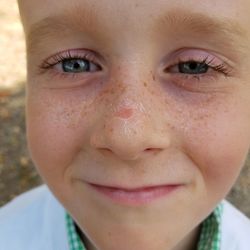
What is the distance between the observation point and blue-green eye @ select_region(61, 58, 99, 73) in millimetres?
810

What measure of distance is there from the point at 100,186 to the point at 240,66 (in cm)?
28

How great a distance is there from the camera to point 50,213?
1.18m

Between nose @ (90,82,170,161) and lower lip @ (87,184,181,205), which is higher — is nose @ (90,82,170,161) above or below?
above

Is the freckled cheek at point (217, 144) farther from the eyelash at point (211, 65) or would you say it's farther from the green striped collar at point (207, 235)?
the green striped collar at point (207, 235)

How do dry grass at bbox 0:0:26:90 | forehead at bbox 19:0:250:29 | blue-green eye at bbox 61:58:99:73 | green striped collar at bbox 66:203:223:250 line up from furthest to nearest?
dry grass at bbox 0:0:26:90
green striped collar at bbox 66:203:223:250
blue-green eye at bbox 61:58:99:73
forehead at bbox 19:0:250:29

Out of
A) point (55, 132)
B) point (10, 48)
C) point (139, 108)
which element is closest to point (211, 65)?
point (139, 108)

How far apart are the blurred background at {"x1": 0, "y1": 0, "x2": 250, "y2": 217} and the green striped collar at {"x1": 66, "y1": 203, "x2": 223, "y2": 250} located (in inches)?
25.5

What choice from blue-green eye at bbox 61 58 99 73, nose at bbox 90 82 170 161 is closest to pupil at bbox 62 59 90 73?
blue-green eye at bbox 61 58 99 73

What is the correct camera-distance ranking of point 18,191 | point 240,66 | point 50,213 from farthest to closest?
1. point 18,191
2. point 50,213
3. point 240,66

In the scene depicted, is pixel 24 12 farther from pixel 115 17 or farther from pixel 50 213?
pixel 50 213

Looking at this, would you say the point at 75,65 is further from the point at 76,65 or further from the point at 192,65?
the point at 192,65

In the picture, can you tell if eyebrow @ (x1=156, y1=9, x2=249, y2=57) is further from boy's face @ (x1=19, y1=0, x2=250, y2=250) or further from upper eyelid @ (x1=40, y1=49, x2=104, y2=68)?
upper eyelid @ (x1=40, y1=49, x2=104, y2=68)

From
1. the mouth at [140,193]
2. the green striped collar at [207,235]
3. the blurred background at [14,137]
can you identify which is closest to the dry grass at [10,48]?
the blurred background at [14,137]

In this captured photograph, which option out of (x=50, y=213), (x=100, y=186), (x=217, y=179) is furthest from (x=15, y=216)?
(x=217, y=179)
